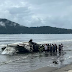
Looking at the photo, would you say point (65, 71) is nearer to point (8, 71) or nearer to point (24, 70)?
point (24, 70)

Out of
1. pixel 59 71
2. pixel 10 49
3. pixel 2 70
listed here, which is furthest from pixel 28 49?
pixel 59 71

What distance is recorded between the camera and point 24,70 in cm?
1473

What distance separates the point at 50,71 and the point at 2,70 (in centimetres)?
454

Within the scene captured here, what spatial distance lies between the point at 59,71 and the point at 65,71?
1.70 feet

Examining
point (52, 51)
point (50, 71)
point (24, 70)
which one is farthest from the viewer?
point (52, 51)

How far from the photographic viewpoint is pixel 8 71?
572 inches

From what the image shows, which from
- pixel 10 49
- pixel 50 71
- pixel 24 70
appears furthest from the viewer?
pixel 10 49

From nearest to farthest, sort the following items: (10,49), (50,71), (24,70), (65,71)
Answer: (65,71)
(50,71)
(24,70)
(10,49)

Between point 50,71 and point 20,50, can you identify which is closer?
point 50,71

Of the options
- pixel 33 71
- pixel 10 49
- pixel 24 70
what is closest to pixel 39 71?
pixel 33 71

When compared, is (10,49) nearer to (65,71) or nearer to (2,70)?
(2,70)

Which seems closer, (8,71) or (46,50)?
(8,71)

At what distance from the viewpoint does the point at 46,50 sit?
29.6 m

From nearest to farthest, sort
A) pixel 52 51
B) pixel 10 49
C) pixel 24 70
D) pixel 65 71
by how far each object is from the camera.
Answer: pixel 65 71 → pixel 24 70 → pixel 10 49 → pixel 52 51
